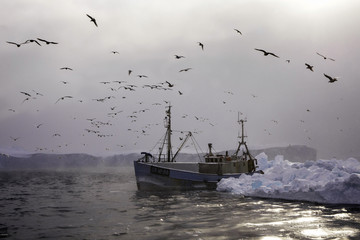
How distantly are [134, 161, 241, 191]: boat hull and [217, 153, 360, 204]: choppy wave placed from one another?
247 cm

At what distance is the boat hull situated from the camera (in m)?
35.7

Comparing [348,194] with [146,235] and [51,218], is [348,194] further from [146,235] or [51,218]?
[51,218]

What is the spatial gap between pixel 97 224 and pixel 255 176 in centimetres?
2094

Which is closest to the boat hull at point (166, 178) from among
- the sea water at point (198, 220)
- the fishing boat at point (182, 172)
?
the fishing boat at point (182, 172)

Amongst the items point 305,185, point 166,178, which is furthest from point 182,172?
point 305,185

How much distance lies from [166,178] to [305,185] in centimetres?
1472

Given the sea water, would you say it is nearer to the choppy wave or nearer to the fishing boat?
the choppy wave

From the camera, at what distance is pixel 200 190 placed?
3662cm

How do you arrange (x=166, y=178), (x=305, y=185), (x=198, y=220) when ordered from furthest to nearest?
(x=166, y=178) < (x=305, y=185) < (x=198, y=220)

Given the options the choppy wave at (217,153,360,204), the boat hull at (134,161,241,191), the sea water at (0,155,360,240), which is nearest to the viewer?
the sea water at (0,155,360,240)

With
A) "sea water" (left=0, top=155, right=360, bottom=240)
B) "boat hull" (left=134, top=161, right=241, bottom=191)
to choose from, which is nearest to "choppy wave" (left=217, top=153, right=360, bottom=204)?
"sea water" (left=0, top=155, right=360, bottom=240)

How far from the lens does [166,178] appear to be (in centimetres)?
3569

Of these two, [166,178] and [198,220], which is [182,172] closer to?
[166,178]

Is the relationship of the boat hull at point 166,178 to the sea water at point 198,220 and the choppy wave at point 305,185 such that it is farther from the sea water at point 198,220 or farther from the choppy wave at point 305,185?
the sea water at point 198,220
